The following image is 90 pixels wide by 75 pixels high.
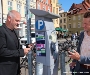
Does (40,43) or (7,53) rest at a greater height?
(40,43)

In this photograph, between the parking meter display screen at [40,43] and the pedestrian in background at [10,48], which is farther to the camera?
the parking meter display screen at [40,43]

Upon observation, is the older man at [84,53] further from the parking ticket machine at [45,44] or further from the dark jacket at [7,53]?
the parking ticket machine at [45,44]

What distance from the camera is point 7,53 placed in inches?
106

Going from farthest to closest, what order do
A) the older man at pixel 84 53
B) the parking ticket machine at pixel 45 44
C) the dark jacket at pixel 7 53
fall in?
the parking ticket machine at pixel 45 44 < the dark jacket at pixel 7 53 < the older man at pixel 84 53

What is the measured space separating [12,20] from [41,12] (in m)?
1.02

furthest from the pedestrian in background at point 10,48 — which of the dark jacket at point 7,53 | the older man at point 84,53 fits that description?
the older man at point 84,53

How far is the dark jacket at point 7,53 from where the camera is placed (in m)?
2.69

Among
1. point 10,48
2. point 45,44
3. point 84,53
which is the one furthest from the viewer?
point 45,44

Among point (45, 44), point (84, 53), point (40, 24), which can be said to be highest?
point (40, 24)

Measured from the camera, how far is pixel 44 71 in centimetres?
388

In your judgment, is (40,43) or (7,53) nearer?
(7,53)

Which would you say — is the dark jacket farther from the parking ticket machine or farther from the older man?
the parking ticket machine

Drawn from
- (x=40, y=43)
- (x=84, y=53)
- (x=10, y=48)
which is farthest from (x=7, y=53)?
(x=40, y=43)

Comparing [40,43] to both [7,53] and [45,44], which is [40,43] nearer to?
[45,44]
